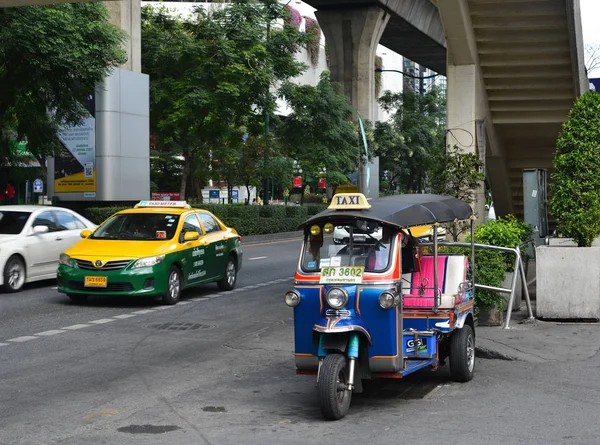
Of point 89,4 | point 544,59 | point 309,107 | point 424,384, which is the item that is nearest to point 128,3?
point 89,4

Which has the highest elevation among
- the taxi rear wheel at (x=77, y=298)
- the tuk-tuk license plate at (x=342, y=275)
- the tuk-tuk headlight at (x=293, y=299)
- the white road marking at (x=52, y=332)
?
the tuk-tuk license plate at (x=342, y=275)

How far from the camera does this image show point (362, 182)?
52500 millimetres

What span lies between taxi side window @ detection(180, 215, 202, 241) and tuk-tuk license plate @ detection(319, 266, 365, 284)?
26.6 ft

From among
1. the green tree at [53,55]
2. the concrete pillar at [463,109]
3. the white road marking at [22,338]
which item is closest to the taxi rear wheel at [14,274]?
the white road marking at [22,338]

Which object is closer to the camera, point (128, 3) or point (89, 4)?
point (89, 4)

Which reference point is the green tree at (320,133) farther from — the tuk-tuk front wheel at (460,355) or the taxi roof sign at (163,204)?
the tuk-tuk front wheel at (460,355)

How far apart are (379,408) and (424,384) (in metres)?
1.21

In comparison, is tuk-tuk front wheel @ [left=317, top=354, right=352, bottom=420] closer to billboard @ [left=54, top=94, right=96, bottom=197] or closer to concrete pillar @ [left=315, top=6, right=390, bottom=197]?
billboard @ [left=54, top=94, right=96, bottom=197]

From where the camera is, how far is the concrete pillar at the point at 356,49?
168ft

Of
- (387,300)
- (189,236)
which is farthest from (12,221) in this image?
(387,300)

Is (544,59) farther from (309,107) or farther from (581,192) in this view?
(309,107)

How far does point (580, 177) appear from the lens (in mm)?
13141

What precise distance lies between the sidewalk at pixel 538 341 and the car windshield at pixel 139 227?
5.83 meters

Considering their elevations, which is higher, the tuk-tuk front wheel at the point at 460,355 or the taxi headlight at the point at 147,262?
the taxi headlight at the point at 147,262
